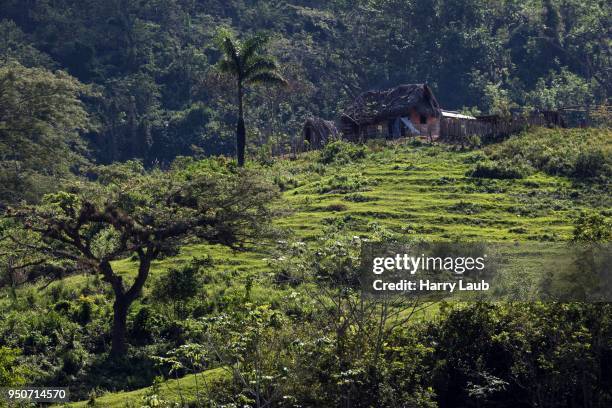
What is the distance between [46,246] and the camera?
42875 millimetres

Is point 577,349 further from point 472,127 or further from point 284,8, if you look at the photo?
point 284,8

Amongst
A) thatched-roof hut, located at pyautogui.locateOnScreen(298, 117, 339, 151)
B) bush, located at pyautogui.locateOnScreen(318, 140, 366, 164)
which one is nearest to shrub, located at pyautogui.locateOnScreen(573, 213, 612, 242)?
bush, located at pyautogui.locateOnScreen(318, 140, 366, 164)

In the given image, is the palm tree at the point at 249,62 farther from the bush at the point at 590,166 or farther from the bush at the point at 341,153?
the bush at the point at 590,166

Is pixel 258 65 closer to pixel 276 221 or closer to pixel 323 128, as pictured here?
pixel 276 221

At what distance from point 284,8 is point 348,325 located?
94589 mm

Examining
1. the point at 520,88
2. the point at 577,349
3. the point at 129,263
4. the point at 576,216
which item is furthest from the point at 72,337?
the point at 520,88

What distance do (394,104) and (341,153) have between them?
12.1 metres

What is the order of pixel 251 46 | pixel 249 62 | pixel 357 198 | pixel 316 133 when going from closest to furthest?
1. pixel 357 198
2. pixel 251 46
3. pixel 249 62
4. pixel 316 133

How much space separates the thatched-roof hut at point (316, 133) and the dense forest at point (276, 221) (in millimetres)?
4749

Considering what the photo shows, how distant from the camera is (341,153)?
64.6m

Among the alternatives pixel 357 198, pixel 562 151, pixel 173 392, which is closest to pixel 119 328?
pixel 173 392

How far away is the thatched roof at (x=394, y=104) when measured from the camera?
247 feet

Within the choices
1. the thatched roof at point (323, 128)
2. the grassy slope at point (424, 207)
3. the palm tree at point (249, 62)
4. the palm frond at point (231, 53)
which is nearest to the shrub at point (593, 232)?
the grassy slope at point (424, 207)

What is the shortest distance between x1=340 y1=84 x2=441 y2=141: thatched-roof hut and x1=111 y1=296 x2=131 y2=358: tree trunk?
34.6 m
